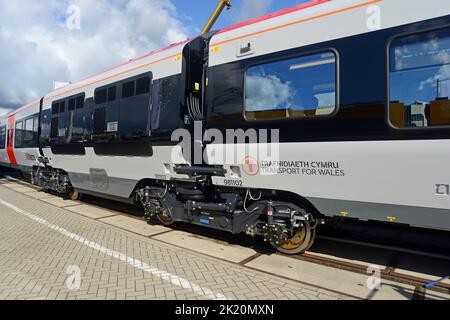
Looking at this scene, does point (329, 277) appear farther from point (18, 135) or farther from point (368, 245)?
point (18, 135)

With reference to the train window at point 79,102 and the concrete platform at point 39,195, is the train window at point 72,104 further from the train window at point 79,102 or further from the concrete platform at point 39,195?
the concrete platform at point 39,195

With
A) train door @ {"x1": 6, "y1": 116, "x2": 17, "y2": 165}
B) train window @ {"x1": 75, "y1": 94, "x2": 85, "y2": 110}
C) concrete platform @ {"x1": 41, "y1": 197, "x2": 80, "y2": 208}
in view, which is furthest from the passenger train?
train door @ {"x1": 6, "y1": 116, "x2": 17, "y2": 165}

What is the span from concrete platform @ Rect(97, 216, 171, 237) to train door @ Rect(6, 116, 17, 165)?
10.2 m

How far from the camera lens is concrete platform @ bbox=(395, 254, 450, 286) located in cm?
414

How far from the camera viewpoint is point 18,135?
14.3 metres

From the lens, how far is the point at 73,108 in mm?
9172

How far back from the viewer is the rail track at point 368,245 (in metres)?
4.11

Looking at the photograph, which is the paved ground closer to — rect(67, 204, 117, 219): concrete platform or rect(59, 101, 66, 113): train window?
rect(67, 204, 117, 219): concrete platform

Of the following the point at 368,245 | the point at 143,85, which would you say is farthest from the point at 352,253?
the point at 143,85

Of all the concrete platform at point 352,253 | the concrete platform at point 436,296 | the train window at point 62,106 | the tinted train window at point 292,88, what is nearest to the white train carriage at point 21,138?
the train window at point 62,106

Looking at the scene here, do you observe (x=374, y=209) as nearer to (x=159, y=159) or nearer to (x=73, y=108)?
(x=159, y=159)

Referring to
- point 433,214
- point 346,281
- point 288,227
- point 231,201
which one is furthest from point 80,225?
point 433,214

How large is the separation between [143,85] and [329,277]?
489cm
